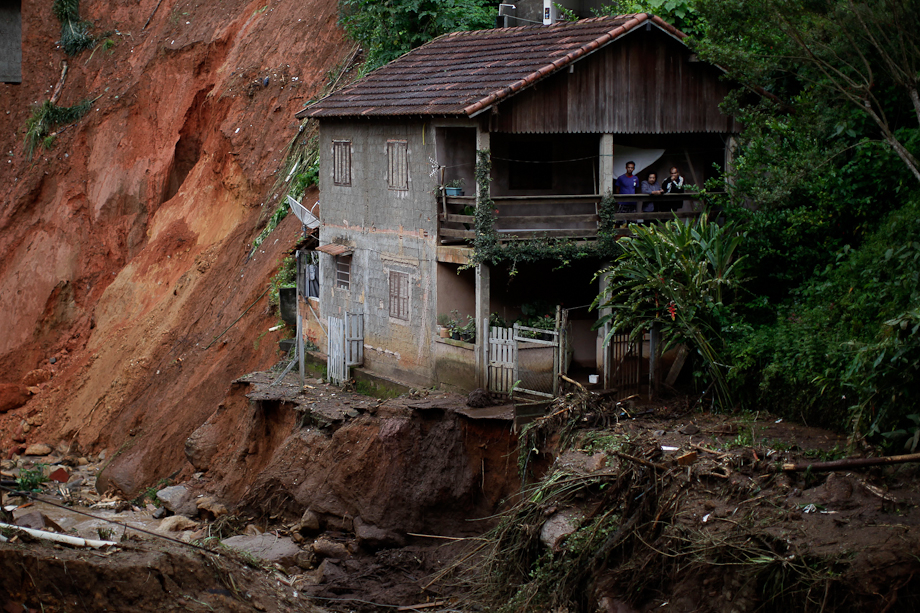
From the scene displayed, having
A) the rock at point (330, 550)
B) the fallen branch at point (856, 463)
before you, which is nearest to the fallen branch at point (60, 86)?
the rock at point (330, 550)

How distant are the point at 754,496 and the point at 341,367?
11.0 metres

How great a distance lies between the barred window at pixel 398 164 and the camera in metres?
19.9

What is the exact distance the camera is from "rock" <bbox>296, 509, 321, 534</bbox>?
1856 cm

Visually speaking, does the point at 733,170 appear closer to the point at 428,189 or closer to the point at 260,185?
the point at 428,189

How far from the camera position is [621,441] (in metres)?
14.8

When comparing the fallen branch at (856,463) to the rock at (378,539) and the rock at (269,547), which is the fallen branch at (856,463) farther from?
the rock at (269,547)

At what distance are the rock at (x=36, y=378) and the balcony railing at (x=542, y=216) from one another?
17.3m

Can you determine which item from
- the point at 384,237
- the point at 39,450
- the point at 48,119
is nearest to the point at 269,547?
the point at 384,237

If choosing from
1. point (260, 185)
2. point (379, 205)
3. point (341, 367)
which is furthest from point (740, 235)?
point (260, 185)

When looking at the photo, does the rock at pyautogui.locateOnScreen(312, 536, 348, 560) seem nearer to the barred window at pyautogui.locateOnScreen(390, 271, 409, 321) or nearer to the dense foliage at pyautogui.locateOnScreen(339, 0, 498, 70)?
the barred window at pyautogui.locateOnScreen(390, 271, 409, 321)

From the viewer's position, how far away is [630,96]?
19328mm

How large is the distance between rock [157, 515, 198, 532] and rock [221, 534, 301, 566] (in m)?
1.47

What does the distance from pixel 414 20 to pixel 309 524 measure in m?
13.1

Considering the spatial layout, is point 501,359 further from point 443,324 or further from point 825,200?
point 825,200
